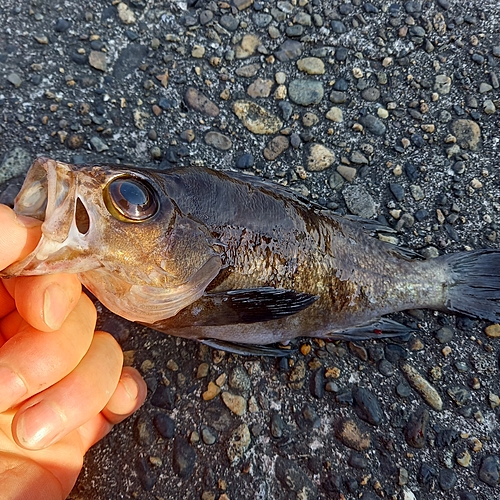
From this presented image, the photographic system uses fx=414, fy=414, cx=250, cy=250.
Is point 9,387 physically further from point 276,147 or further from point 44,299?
point 276,147

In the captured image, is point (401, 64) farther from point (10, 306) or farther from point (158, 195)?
point (10, 306)

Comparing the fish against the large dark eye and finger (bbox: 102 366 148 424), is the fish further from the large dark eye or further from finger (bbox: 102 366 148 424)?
finger (bbox: 102 366 148 424)

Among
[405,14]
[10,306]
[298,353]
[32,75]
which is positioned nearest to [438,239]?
[298,353]

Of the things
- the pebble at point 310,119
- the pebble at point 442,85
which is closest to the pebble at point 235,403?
the pebble at point 310,119

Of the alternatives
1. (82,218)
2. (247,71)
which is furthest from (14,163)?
(247,71)

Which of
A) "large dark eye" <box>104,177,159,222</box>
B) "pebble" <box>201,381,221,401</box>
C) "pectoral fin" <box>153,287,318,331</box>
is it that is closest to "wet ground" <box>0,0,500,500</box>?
"pebble" <box>201,381,221,401</box>

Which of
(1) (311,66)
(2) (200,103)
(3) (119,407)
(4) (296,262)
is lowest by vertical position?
(3) (119,407)
